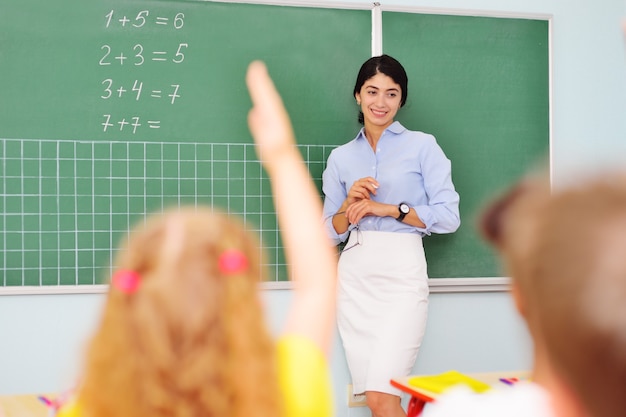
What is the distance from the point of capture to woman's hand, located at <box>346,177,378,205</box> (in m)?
3.35

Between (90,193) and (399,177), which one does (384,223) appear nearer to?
(399,177)

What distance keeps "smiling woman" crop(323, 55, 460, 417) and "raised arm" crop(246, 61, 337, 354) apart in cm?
205

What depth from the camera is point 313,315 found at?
3.77 ft

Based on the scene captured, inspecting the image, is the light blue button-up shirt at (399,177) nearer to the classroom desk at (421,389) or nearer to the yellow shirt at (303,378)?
the classroom desk at (421,389)

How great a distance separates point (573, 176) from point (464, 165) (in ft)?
10.5

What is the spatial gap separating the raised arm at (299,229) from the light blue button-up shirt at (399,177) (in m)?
2.14

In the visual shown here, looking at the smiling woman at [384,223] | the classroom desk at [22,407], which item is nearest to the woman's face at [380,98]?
the smiling woman at [384,223]

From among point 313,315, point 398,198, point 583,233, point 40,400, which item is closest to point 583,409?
point 583,233

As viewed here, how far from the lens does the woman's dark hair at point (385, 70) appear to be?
346 centimetres

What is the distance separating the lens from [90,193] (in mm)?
3363

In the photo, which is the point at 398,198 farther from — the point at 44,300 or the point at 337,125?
the point at 44,300

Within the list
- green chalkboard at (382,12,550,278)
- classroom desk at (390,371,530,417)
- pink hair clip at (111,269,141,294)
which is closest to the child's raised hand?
pink hair clip at (111,269,141,294)

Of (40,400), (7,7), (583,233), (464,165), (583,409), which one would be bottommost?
(40,400)

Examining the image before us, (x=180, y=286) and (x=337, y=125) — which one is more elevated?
(x=337, y=125)
